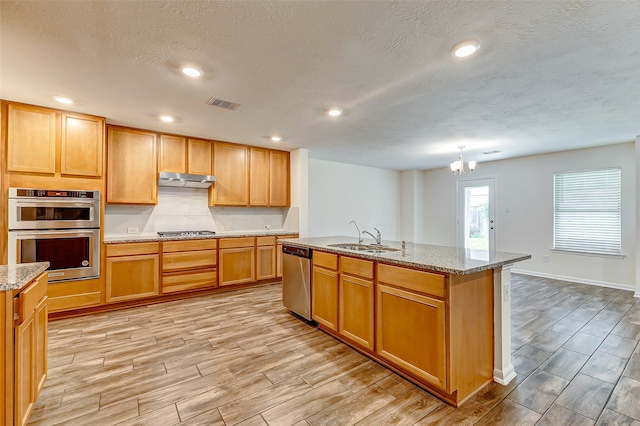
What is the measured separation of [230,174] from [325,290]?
2828mm

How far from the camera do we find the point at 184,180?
428 cm

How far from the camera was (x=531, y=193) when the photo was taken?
5.74 meters

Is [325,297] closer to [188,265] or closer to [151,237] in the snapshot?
[188,265]

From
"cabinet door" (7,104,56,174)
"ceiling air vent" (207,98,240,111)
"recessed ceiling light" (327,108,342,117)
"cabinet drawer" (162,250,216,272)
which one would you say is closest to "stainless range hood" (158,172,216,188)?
"cabinet drawer" (162,250,216,272)

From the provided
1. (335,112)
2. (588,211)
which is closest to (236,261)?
(335,112)

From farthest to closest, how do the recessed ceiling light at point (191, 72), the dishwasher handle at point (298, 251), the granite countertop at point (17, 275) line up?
the dishwasher handle at point (298, 251), the recessed ceiling light at point (191, 72), the granite countertop at point (17, 275)

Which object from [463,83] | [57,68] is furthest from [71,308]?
[463,83]

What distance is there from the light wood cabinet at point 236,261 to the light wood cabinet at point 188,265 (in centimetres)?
11

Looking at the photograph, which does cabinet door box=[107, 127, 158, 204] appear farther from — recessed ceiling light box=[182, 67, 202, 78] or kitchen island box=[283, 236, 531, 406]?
kitchen island box=[283, 236, 531, 406]

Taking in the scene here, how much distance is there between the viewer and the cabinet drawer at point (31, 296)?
1508 mm

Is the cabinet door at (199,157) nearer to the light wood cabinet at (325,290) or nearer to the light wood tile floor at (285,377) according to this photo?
the light wood tile floor at (285,377)

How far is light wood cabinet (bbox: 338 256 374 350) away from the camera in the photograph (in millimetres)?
2451

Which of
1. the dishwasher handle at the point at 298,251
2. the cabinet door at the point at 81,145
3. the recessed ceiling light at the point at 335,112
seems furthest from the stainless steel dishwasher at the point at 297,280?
the cabinet door at the point at 81,145

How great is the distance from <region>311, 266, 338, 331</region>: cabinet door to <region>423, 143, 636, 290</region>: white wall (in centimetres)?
493
